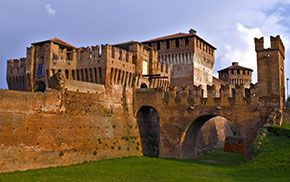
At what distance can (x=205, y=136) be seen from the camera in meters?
33.1

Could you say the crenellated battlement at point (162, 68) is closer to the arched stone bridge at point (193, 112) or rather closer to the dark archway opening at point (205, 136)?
the arched stone bridge at point (193, 112)

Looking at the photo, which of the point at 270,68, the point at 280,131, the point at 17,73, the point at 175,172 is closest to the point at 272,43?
the point at 270,68

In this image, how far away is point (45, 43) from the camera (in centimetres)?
2755

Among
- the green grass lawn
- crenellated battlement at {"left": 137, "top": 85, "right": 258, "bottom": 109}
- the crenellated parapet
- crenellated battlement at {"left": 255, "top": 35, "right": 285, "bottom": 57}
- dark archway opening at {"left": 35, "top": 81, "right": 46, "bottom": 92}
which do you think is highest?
crenellated battlement at {"left": 255, "top": 35, "right": 285, "bottom": 57}

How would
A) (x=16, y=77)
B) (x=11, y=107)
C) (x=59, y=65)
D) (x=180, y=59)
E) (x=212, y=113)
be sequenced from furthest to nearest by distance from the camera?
1. (x=180, y=59)
2. (x=16, y=77)
3. (x=59, y=65)
4. (x=212, y=113)
5. (x=11, y=107)

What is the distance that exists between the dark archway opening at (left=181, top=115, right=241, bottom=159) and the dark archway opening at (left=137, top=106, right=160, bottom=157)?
3283 millimetres

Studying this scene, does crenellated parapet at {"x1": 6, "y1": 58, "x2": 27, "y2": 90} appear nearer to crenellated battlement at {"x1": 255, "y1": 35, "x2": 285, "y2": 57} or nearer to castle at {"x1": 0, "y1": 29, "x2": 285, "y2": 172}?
castle at {"x1": 0, "y1": 29, "x2": 285, "y2": 172}

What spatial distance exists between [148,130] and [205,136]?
7597mm

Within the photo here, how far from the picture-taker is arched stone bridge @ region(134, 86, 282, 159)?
76.9 feet

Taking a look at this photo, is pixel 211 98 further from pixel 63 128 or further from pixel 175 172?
pixel 63 128

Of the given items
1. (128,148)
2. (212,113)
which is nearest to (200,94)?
(212,113)

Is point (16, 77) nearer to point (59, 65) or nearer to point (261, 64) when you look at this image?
point (59, 65)

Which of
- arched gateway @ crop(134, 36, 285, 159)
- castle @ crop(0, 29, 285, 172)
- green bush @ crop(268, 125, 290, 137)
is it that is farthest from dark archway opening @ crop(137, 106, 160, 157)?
green bush @ crop(268, 125, 290, 137)

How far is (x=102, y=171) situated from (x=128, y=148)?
741 centimetres
